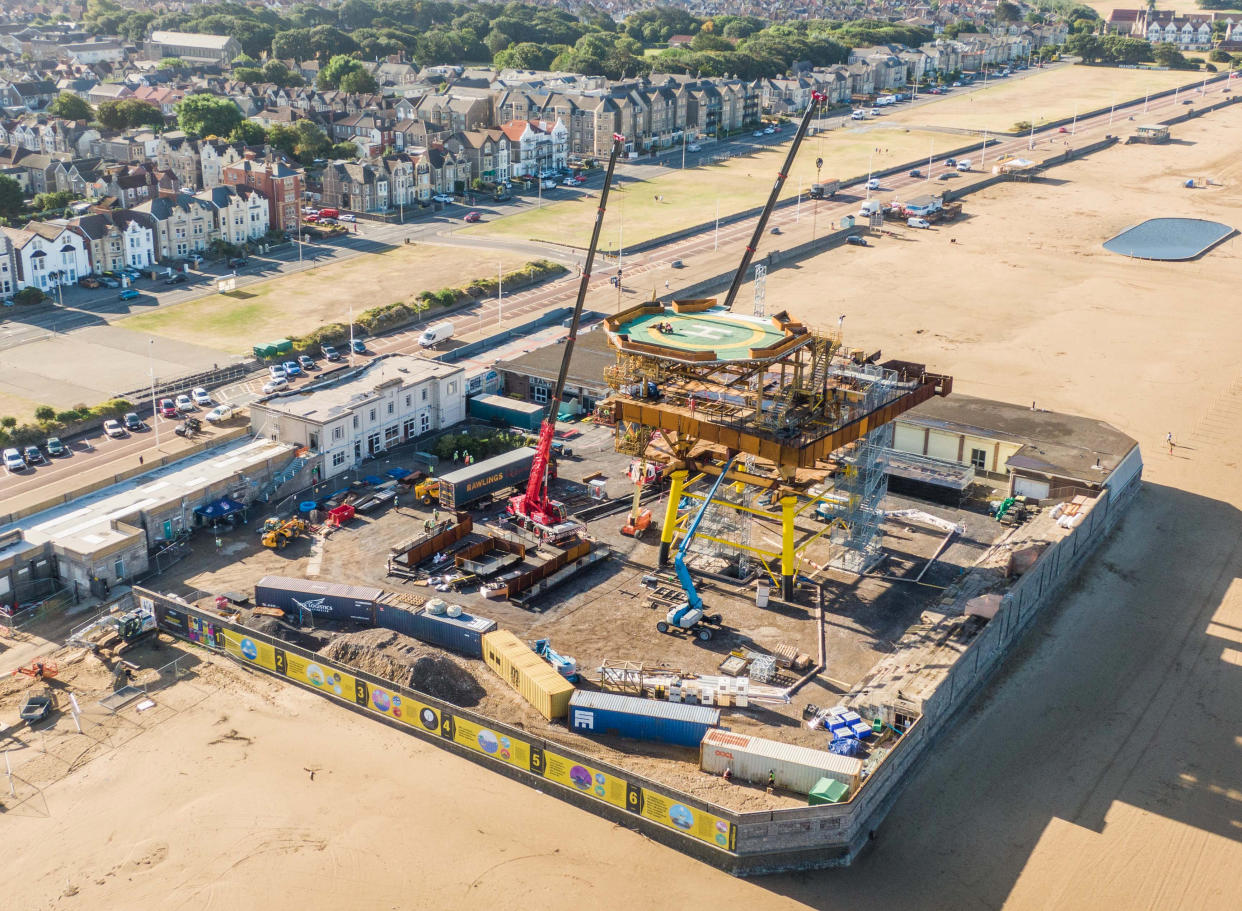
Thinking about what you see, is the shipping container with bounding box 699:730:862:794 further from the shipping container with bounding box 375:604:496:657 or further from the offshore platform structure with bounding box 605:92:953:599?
the offshore platform structure with bounding box 605:92:953:599

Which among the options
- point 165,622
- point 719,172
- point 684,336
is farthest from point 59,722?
point 719,172

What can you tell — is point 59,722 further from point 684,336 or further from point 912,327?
point 912,327

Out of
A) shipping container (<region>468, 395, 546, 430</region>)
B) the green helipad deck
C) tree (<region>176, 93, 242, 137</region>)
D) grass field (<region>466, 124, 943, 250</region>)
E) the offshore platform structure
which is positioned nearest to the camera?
the green helipad deck

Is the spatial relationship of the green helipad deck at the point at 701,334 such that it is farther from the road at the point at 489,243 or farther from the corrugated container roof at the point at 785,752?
the road at the point at 489,243

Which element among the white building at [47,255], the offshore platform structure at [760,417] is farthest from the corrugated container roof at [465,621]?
the white building at [47,255]

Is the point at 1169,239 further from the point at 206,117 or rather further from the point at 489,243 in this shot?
the point at 206,117

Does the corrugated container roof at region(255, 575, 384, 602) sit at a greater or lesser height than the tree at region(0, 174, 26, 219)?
lesser

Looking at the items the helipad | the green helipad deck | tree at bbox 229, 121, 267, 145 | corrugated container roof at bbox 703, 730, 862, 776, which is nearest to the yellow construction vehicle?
the green helipad deck
